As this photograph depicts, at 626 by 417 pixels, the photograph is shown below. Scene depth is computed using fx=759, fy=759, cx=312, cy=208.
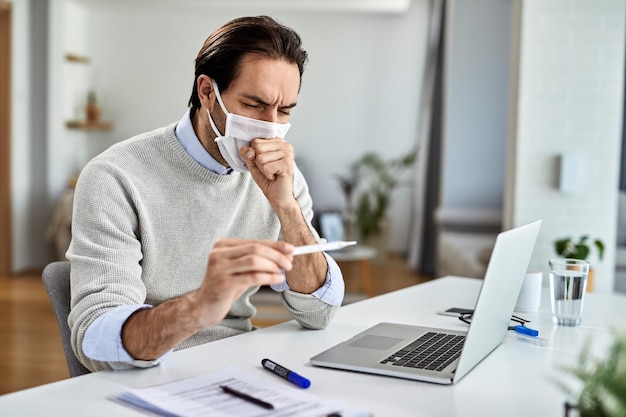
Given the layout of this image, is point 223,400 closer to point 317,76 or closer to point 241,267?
point 241,267

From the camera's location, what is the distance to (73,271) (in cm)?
133

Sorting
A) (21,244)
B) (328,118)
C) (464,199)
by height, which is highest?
(328,118)

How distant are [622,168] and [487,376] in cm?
399

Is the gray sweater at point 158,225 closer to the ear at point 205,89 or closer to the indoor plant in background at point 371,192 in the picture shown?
the ear at point 205,89

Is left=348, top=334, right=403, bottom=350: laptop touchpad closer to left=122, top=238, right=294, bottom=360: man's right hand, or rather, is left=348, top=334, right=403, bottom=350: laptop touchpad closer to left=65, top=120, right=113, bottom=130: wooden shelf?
left=122, top=238, right=294, bottom=360: man's right hand

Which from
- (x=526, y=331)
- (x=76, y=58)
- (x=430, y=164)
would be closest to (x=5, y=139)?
(x=76, y=58)

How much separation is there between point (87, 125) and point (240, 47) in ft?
19.4

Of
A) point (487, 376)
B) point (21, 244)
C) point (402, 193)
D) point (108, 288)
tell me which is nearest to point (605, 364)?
point (487, 376)

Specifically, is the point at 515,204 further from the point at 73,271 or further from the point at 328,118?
the point at 328,118

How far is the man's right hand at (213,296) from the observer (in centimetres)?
105

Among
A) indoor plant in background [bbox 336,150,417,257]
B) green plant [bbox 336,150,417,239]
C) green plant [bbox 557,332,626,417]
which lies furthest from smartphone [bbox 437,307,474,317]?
green plant [bbox 336,150,417,239]

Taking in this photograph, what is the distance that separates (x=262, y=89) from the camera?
1.54 metres

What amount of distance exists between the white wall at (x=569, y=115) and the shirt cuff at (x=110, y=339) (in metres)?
2.80

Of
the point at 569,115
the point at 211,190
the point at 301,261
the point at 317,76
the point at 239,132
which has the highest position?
the point at 317,76
